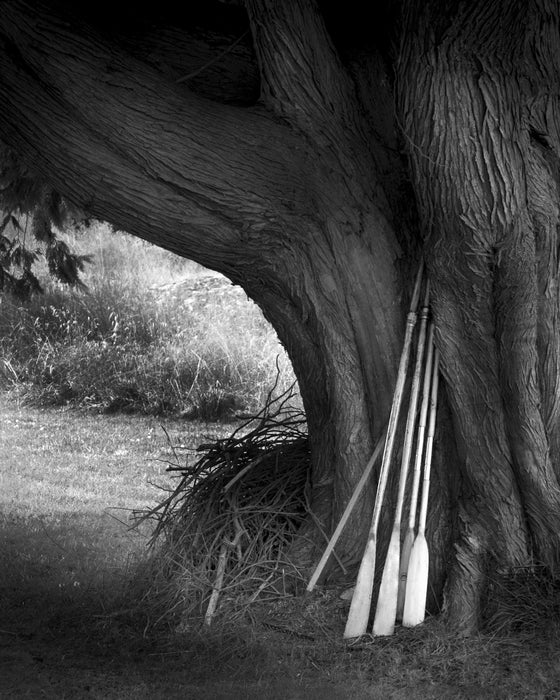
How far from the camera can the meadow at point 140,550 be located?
3.91 metres

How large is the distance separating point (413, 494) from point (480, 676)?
2.61 ft

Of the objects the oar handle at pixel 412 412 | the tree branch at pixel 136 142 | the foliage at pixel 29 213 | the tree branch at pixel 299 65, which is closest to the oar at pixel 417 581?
the oar handle at pixel 412 412

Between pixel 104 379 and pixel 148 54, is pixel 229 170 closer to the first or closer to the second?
pixel 148 54

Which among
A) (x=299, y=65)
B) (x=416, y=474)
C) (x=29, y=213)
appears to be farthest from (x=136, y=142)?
(x=29, y=213)

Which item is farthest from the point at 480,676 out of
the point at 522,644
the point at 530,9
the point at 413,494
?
the point at 530,9

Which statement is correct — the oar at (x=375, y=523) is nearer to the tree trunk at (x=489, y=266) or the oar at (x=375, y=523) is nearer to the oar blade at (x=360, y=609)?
the oar blade at (x=360, y=609)

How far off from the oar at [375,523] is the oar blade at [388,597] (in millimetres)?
54

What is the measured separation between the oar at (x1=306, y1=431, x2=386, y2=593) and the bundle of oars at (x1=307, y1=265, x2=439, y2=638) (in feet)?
0.06

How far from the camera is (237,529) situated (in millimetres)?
4676

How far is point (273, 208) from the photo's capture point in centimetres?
423

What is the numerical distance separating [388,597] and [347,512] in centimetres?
45

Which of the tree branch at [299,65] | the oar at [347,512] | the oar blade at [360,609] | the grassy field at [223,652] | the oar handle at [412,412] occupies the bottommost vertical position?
the grassy field at [223,652]

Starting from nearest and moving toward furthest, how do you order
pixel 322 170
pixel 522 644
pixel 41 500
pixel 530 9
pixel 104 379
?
pixel 530 9 < pixel 522 644 < pixel 322 170 < pixel 41 500 < pixel 104 379

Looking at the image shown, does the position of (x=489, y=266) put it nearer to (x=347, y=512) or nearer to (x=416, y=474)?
(x=416, y=474)
